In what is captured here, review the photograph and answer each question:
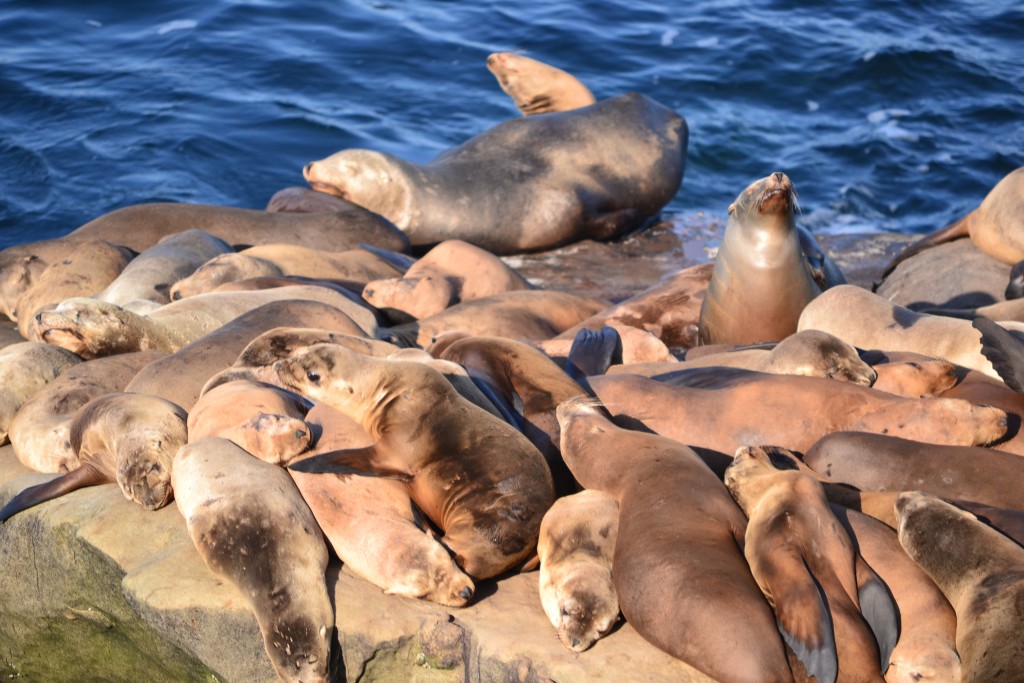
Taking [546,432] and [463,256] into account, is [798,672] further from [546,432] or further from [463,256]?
[463,256]

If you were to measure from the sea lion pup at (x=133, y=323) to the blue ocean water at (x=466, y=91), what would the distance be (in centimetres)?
484

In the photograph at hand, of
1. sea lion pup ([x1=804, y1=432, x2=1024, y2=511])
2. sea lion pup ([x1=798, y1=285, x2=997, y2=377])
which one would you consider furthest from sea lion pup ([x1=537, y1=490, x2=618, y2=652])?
sea lion pup ([x1=798, y1=285, x2=997, y2=377])

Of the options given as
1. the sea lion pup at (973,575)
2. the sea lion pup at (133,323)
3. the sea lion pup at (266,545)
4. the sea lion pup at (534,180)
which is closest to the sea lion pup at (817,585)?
the sea lion pup at (973,575)

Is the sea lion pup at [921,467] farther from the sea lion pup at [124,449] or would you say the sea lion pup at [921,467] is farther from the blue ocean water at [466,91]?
the blue ocean water at [466,91]

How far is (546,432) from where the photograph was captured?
4.10 meters

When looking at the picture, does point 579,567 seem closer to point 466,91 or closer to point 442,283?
point 442,283

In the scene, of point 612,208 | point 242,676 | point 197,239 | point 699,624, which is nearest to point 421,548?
point 242,676

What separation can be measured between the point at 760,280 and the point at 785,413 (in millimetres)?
1949

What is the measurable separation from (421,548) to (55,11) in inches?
520

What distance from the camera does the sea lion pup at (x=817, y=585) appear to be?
280 centimetres

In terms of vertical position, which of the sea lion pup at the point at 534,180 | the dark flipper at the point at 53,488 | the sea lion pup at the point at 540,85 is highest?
the dark flipper at the point at 53,488

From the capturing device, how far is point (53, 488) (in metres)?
4.14

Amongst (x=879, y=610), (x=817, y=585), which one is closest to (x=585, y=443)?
(x=817, y=585)

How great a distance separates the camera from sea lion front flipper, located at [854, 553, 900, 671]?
2900 millimetres
